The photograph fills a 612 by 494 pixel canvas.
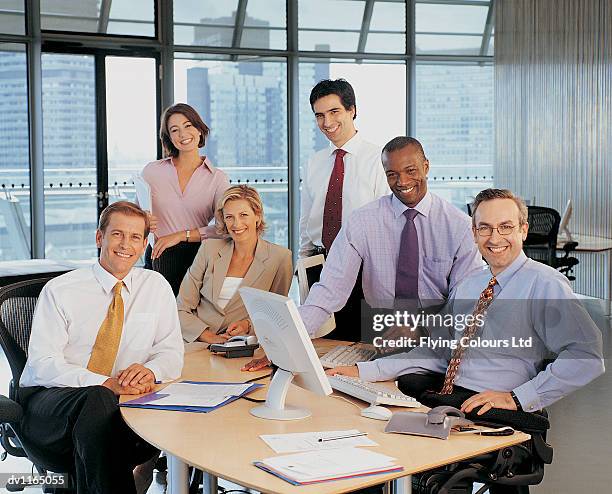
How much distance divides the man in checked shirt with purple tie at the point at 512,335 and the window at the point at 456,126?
334 inches

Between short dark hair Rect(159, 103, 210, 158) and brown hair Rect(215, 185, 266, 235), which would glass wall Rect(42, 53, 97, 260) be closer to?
short dark hair Rect(159, 103, 210, 158)

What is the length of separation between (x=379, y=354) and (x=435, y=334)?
285mm

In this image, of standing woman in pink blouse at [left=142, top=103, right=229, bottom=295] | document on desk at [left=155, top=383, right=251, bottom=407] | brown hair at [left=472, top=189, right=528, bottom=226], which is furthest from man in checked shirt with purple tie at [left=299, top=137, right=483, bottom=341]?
standing woman in pink blouse at [left=142, top=103, right=229, bottom=295]

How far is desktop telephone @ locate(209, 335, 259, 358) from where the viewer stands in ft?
12.2

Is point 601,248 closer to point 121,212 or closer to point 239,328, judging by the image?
point 239,328

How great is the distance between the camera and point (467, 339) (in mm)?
3184

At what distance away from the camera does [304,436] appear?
2.67 meters

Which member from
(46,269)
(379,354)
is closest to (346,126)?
(379,354)

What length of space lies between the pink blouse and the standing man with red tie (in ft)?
1.59

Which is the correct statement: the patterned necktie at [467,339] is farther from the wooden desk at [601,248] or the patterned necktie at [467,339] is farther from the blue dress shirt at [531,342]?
the wooden desk at [601,248]

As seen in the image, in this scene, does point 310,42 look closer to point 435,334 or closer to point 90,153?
point 90,153

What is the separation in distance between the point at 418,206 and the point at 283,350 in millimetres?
1226

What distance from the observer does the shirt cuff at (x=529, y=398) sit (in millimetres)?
2934

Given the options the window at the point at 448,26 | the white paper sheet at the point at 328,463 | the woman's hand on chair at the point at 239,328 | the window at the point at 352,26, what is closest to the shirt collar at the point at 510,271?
the white paper sheet at the point at 328,463
